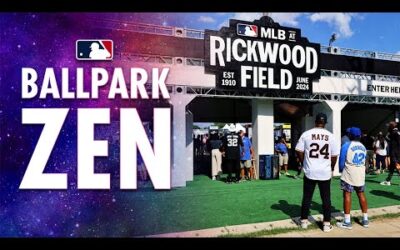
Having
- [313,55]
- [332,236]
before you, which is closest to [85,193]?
[332,236]

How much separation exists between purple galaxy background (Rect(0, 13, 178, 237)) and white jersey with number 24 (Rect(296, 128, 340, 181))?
2823 mm

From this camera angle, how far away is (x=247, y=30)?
1145 centimetres

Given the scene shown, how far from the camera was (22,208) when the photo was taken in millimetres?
6445

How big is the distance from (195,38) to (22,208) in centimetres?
719

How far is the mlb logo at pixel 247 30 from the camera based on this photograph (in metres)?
11.4

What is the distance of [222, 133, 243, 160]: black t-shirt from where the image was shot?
11510 millimetres

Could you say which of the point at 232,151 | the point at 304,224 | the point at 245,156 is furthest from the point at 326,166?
the point at 245,156

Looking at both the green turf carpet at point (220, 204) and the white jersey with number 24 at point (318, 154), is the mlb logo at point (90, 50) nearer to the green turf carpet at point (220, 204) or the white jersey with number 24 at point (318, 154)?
the green turf carpet at point (220, 204)

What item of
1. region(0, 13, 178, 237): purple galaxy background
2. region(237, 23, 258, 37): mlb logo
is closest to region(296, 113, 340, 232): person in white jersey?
region(0, 13, 178, 237): purple galaxy background

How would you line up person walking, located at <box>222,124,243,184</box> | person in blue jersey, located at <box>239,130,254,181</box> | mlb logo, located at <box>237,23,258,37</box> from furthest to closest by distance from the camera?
person in blue jersey, located at <box>239,130,254,181</box>, person walking, located at <box>222,124,243,184</box>, mlb logo, located at <box>237,23,258,37</box>

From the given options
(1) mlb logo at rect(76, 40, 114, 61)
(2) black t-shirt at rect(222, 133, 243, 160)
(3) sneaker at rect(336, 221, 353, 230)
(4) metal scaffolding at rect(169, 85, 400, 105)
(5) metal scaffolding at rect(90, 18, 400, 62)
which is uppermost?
(5) metal scaffolding at rect(90, 18, 400, 62)

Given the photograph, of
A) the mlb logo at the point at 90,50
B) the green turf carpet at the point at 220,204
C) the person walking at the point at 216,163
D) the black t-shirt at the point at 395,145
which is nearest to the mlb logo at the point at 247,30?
the person walking at the point at 216,163

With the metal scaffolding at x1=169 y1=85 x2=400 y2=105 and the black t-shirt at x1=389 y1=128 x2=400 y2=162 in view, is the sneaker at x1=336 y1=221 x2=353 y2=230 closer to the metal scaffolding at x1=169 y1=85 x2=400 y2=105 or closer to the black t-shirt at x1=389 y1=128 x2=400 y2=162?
the black t-shirt at x1=389 y1=128 x2=400 y2=162

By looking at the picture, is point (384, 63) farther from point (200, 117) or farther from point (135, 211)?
point (135, 211)
